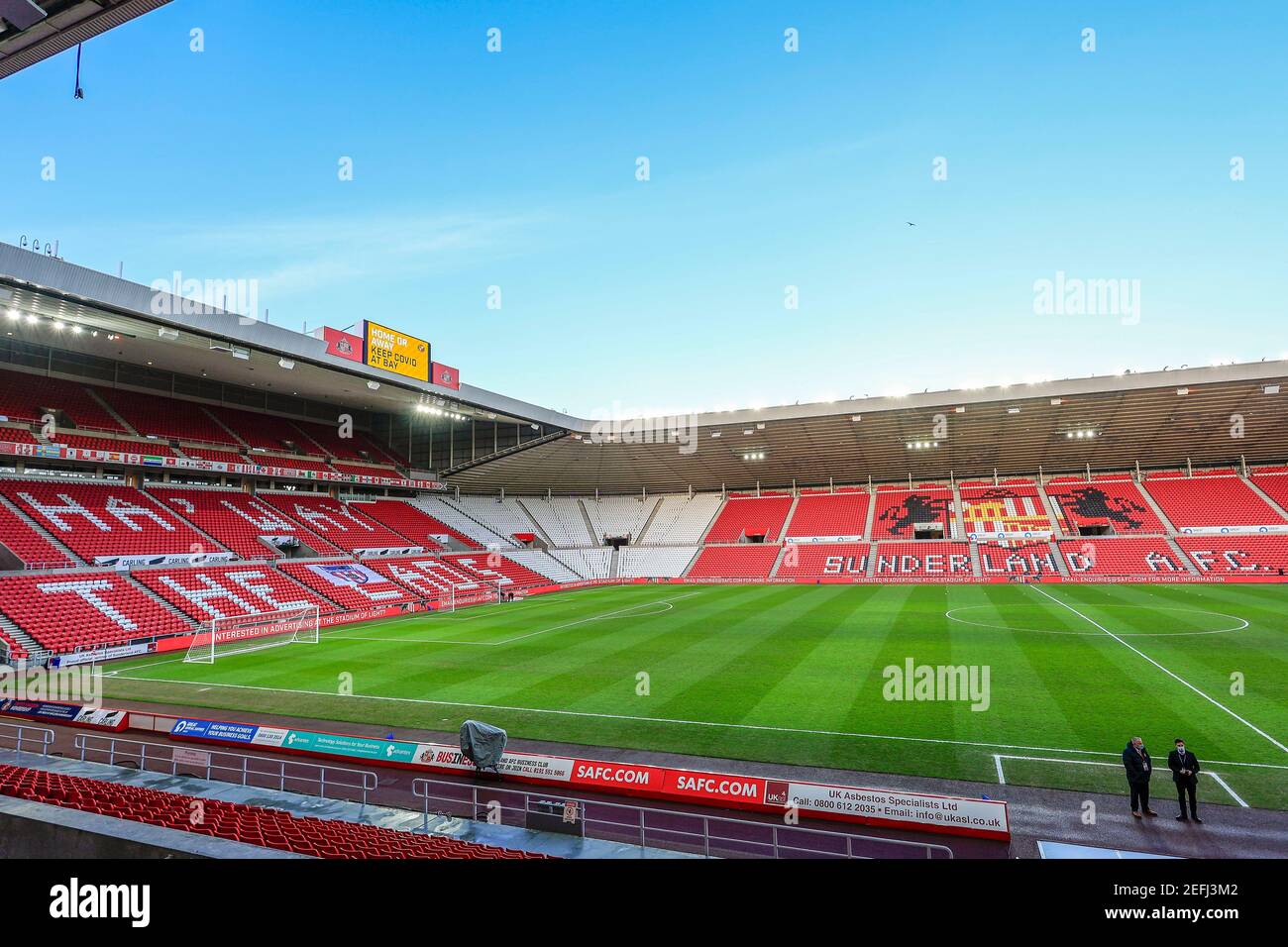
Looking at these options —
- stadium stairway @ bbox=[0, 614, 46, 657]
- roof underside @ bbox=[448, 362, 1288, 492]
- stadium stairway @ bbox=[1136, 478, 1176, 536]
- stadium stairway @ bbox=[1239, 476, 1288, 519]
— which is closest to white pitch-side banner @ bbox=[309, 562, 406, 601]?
stadium stairway @ bbox=[0, 614, 46, 657]

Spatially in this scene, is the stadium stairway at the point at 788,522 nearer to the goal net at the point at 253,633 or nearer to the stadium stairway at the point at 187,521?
the goal net at the point at 253,633

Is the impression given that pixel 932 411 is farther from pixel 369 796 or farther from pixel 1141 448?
pixel 369 796

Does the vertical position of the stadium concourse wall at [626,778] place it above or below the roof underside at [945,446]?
below

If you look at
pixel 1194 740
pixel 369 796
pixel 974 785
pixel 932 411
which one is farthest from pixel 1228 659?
pixel 932 411

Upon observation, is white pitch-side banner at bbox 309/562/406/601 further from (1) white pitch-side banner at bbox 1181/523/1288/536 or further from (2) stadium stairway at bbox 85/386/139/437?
(1) white pitch-side banner at bbox 1181/523/1288/536

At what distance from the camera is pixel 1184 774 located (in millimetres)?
9289

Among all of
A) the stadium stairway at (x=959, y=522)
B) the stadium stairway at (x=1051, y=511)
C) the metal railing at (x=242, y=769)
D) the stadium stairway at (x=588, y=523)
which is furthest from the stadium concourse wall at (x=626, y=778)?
the stadium stairway at (x=588, y=523)

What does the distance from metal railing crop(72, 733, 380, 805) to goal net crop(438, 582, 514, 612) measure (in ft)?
78.2

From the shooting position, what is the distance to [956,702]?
609 inches

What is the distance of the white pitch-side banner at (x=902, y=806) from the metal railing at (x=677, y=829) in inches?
17.0

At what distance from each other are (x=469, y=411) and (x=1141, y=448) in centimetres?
5029

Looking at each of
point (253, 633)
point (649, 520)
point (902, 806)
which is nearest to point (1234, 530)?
point (649, 520)

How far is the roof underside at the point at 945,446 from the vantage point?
136ft
